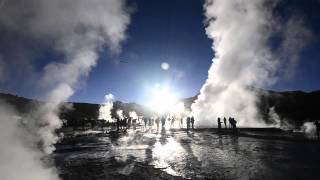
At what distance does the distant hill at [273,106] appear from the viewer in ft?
219

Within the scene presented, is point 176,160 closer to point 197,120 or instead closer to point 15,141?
point 15,141

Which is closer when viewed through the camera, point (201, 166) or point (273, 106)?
point (201, 166)

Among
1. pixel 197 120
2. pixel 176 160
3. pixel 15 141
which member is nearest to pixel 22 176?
pixel 15 141

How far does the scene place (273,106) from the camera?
91.8 metres

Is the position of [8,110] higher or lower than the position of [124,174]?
higher

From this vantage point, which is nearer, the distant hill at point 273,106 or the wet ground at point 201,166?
the wet ground at point 201,166

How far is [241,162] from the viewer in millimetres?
14367

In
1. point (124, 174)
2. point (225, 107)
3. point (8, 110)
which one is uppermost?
point (225, 107)

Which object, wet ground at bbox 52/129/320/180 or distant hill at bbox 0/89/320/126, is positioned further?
distant hill at bbox 0/89/320/126

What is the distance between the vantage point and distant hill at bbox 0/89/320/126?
6674 centimetres

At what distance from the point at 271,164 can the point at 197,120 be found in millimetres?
43696

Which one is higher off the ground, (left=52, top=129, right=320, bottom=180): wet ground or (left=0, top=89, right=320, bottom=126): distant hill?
(left=0, top=89, right=320, bottom=126): distant hill

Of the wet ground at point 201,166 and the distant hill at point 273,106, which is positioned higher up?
the distant hill at point 273,106

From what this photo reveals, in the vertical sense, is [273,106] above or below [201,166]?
above
